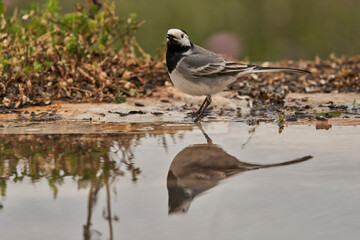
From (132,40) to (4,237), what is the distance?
4.66 metres

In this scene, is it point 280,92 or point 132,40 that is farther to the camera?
point 132,40

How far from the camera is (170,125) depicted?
4844mm

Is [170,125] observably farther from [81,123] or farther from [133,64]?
[133,64]

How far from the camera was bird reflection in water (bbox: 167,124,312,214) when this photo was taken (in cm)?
289

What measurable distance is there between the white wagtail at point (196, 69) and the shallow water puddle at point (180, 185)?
2.84 ft

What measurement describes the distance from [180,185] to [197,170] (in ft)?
1.00

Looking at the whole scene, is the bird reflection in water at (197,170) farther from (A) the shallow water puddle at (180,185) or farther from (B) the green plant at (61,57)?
(B) the green plant at (61,57)

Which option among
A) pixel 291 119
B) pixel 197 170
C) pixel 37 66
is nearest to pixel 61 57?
pixel 37 66

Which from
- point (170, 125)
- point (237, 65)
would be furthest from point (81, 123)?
point (237, 65)

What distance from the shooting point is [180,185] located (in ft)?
10.1

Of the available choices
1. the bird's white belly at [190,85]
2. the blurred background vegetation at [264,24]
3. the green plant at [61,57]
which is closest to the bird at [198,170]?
the bird's white belly at [190,85]

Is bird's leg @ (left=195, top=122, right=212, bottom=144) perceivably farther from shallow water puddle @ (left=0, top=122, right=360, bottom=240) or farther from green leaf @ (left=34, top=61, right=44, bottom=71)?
green leaf @ (left=34, top=61, right=44, bottom=71)

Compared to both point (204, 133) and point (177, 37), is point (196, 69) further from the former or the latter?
point (204, 133)

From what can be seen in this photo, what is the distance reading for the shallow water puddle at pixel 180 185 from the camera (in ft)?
8.27
